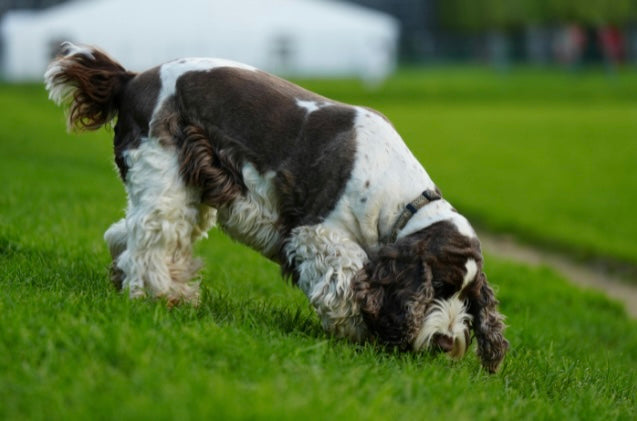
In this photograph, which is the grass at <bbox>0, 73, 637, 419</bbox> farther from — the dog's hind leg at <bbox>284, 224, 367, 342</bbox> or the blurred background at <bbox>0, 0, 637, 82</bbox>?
the blurred background at <bbox>0, 0, 637, 82</bbox>

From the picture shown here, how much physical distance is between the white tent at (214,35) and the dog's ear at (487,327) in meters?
27.3

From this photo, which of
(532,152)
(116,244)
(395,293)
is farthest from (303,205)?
(532,152)

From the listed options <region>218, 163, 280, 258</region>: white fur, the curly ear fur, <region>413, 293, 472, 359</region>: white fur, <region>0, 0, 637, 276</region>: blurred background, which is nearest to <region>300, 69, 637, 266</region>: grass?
<region>0, 0, 637, 276</region>: blurred background

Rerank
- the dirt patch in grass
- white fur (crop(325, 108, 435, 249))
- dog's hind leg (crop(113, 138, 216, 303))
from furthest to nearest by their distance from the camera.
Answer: the dirt patch in grass → dog's hind leg (crop(113, 138, 216, 303)) → white fur (crop(325, 108, 435, 249))

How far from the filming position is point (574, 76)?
4419 centimetres

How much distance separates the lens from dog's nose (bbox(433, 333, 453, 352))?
17.2ft

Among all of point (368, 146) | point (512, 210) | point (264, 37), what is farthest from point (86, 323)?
point (264, 37)

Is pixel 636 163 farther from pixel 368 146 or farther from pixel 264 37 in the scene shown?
pixel 264 37

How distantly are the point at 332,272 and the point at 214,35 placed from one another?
29.2 m

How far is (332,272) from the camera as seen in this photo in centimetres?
525

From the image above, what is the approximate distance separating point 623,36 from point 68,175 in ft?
139

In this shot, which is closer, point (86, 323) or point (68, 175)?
point (86, 323)

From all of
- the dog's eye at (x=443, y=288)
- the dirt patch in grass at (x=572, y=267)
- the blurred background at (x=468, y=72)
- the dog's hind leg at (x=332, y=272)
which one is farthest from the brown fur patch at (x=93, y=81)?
the blurred background at (x=468, y=72)

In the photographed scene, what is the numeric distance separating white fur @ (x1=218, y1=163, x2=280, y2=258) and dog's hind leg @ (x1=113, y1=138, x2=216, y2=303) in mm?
259
